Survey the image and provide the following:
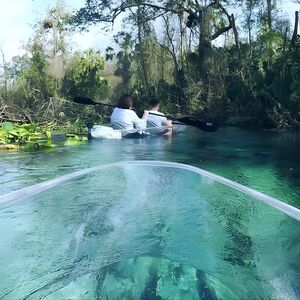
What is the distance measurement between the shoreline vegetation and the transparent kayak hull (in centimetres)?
1414

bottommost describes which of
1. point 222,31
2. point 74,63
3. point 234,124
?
point 234,124

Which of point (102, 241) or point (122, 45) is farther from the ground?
point (122, 45)

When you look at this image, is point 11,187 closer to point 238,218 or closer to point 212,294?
point 238,218

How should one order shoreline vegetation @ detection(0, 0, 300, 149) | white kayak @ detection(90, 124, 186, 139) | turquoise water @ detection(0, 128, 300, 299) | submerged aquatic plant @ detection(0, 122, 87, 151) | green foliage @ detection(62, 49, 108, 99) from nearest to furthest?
turquoise water @ detection(0, 128, 300, 299)
submerged aquatic plant @ detection(0, 122, 87, 151)
white kayak @ detection(90, 124, 186, 139)
shoreline vegetation @ detection(0, 0, 300, 149)
green foliage @ detection(62, 49, 108, 99)

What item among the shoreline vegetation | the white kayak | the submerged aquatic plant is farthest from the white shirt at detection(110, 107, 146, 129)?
the shoreline vegetation

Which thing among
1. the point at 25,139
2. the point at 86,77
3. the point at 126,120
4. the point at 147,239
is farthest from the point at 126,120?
the point at 86,77

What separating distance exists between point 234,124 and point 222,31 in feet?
20.7

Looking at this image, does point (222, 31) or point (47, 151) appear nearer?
point (47, 151)

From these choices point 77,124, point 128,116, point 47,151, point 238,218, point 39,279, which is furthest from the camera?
point 77,124

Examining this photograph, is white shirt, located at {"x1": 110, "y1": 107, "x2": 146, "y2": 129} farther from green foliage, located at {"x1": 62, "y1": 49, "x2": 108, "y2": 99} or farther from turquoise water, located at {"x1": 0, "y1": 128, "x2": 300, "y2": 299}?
green foliage, located at {"x1": 62, "y1": 49, "x2": 108, "y2": 99}

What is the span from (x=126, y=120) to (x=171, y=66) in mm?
12736

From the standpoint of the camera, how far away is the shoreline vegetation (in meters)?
19.8

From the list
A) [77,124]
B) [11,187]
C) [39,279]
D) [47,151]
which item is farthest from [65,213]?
[77,124]

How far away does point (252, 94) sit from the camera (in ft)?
65.7
